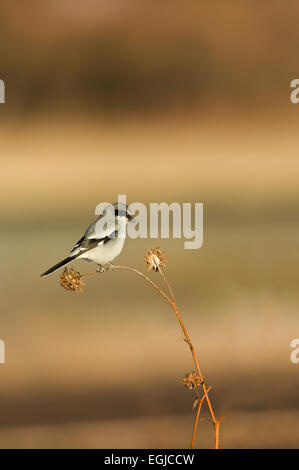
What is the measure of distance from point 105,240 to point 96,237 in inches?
0.6

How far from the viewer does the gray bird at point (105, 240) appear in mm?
901

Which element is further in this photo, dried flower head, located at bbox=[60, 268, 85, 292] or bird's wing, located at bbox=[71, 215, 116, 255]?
bird's wing, located at bbox=[71, 215, 116, 255]

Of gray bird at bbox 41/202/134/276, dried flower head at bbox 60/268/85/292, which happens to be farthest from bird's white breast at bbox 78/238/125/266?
dried flower head at bbox 60/268/85/292

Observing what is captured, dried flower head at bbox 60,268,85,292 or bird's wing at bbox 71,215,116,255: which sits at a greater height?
bird's wing at bbox 71,215,116,255

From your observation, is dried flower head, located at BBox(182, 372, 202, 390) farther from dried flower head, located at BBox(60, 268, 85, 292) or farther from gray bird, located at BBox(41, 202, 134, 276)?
gray bird, located at BBox(41, 202, 134, 276)

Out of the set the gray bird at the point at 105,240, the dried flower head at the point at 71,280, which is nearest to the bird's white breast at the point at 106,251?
the gray bird at the point at 105,240

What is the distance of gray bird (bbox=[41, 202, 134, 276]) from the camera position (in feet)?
2.96

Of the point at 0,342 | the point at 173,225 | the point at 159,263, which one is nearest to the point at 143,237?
the point at 173,225

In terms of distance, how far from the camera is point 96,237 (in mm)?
908

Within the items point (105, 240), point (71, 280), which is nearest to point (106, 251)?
point (105, 240)

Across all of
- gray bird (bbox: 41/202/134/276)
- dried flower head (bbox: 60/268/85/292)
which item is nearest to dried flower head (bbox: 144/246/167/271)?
dried flower head (bbox: 60/268/85/292)

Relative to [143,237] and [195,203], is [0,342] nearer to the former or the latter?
[143,237]

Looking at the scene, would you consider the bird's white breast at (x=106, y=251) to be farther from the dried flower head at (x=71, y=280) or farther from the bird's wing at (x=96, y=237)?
the dried flower head at (x=71, y=280)

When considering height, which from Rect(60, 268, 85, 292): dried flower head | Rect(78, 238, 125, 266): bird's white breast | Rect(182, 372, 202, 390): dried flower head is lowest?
A: Rect(182, 372, 202, 390): dried flower head
